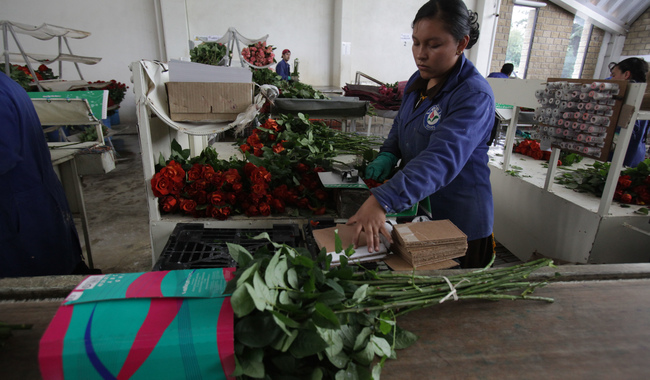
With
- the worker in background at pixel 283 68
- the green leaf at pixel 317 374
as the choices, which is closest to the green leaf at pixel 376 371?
the green leaf at pixel 317 374

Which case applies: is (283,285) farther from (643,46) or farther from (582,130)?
(643,46)

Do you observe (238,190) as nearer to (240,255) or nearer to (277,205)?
(277,205)

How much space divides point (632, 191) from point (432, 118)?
1.93 meters

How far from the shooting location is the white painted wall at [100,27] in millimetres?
8211

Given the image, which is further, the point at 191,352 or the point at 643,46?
the point at 643,46

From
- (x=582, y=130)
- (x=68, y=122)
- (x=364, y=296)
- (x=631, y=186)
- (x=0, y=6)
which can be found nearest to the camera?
(x=364, y=296)

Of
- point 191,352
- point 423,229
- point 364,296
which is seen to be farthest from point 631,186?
point 191,352

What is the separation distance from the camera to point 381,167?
179cm

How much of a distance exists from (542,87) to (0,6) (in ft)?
36.3

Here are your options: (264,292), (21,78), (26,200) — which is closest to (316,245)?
(264,292)

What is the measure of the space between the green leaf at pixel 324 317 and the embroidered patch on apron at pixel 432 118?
1.08m

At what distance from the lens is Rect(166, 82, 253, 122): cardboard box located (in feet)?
5.95

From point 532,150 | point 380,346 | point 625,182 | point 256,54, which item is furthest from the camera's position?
point 256,54

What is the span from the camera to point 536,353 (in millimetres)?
833
